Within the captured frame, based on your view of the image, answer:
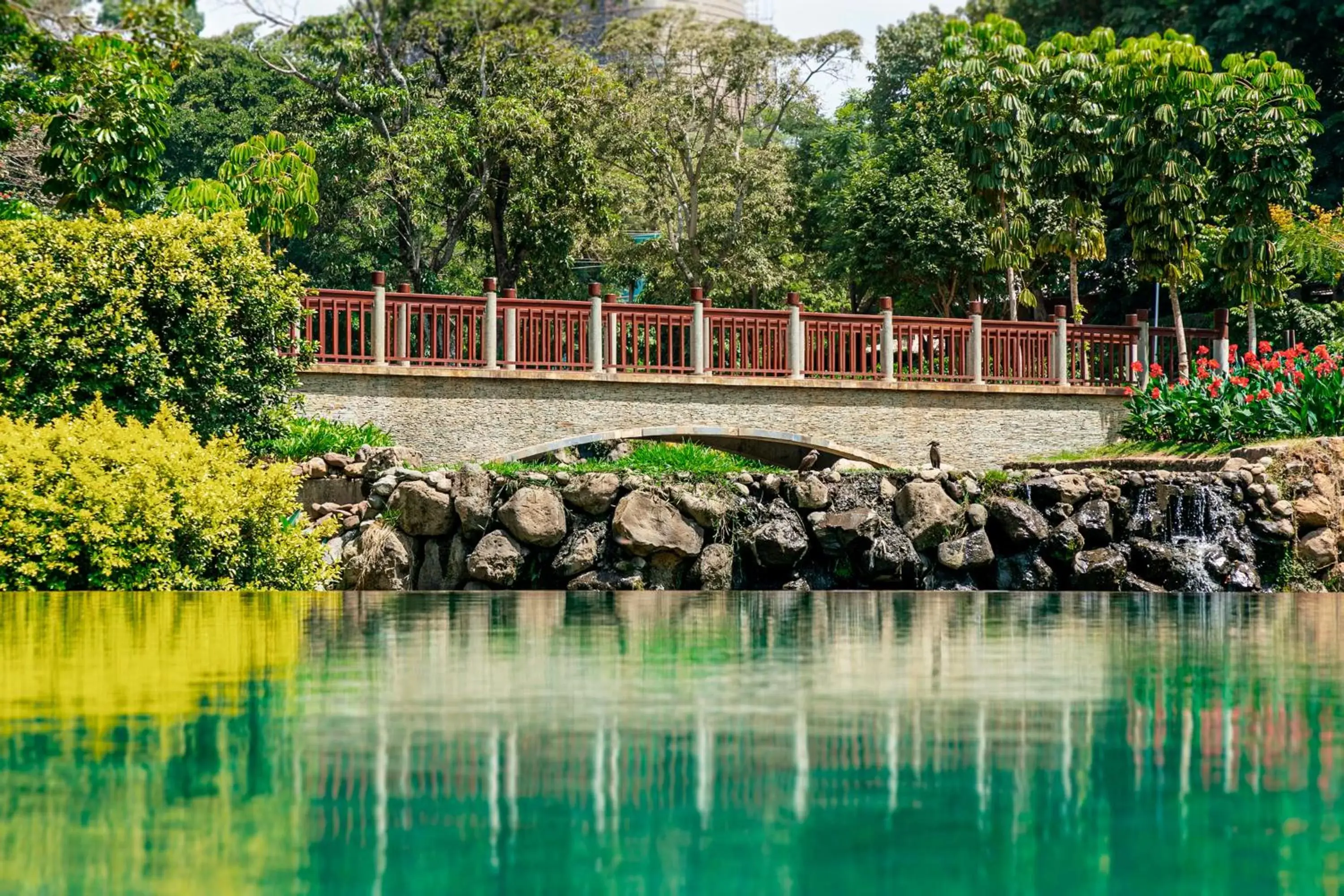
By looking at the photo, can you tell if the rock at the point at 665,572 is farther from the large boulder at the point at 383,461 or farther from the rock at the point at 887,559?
the large boulder at the point at 383,461

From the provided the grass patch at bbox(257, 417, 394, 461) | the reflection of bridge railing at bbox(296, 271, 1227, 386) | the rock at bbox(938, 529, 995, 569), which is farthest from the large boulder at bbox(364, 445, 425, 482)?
the rock at bbox(938, 529, 995, 569)

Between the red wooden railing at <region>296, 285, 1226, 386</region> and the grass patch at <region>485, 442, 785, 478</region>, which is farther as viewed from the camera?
the red wooden railing at <region>296, 285, 1226, 386</region>

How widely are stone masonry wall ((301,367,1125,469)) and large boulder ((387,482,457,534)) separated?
155 inches

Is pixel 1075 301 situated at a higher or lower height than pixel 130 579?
higher

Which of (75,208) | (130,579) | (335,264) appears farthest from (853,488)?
(335,264)

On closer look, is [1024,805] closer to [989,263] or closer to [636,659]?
[636,659]

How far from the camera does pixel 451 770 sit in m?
2.88

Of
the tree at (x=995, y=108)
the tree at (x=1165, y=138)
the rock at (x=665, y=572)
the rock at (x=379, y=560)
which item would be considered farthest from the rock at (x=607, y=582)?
the tree at (x=995, y=108)

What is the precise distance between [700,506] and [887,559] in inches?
72.1

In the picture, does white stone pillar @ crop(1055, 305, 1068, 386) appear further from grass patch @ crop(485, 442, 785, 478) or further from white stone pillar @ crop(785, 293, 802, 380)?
grass patch @ crop(485, 442, 785, 478)

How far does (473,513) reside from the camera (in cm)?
1383

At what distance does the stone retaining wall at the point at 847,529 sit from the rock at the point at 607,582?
2cm

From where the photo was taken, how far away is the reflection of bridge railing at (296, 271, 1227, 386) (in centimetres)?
1797

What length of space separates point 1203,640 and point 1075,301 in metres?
18.3
